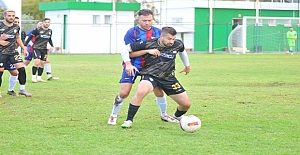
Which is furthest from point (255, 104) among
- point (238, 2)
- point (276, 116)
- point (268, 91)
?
point (238, 2)

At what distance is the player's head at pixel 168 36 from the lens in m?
9.10

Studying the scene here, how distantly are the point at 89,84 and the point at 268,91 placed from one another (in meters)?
5.51

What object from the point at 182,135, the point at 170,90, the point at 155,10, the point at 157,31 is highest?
the point at 155,10

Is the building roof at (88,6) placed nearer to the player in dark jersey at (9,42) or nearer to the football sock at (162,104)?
the player in dark jersey at (9,42)

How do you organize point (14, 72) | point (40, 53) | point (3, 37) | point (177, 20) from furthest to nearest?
point (177, 20), point (40, 53), point (14, 72), point (3, 37)

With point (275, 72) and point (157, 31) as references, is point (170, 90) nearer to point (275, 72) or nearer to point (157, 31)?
point (157, 31)

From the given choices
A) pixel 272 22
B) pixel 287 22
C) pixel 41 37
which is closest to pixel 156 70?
pixel 41 37

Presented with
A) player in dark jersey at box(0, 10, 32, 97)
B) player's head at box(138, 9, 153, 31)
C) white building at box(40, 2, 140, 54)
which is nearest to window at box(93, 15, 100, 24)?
white building at box(40, 2, 140, 54)

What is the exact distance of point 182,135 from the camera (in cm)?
871

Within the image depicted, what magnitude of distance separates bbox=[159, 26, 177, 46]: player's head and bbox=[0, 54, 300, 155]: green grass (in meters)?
1.33

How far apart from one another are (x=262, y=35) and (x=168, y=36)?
129 feet

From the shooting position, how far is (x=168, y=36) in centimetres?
914

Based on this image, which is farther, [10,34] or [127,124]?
[10,34]

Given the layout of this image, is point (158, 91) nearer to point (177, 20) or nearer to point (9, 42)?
point (9, 42)
